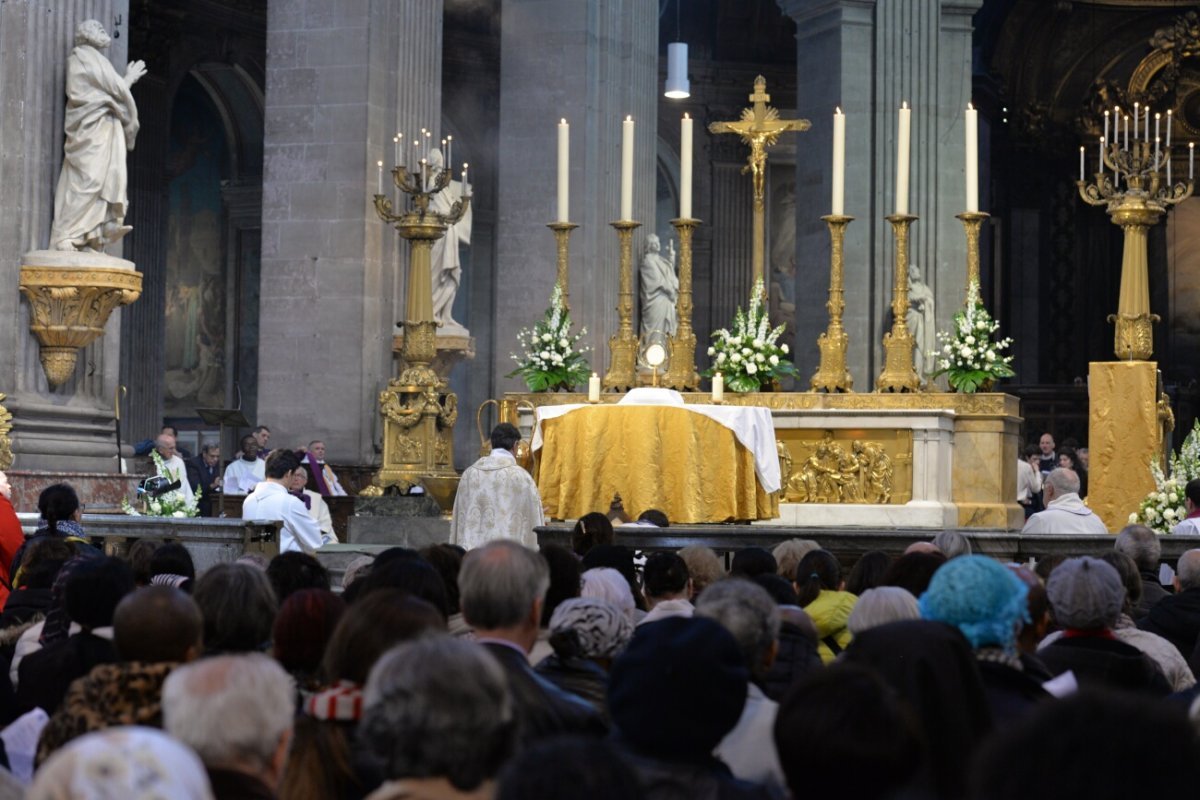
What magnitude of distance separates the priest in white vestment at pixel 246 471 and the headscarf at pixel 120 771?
51.0 ft

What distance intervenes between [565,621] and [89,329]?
29.7ft

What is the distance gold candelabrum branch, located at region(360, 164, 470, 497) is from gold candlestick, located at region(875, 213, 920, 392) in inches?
145

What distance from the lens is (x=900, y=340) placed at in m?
16.6

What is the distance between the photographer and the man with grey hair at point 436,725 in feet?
10.3

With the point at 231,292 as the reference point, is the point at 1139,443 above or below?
below

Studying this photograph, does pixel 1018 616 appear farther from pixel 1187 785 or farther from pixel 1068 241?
pixel 1068 241

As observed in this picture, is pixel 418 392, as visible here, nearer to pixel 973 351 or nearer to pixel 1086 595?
pixel 973 351

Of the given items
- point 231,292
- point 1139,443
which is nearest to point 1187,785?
point 1139,443

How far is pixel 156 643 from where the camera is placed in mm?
4184

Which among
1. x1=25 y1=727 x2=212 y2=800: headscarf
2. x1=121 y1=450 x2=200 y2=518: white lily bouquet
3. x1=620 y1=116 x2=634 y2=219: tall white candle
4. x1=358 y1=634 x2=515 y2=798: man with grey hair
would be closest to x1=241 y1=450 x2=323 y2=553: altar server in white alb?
x1=121 y1=450 x2=200 y2=518: white lily bouquet

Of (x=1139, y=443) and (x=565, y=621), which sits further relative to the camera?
(x=1139, y=443)

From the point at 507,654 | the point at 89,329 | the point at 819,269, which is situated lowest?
the point at 507,654

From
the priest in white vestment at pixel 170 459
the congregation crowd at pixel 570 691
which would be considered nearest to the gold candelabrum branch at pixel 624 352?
the priest in white vestment at pixel 170 459

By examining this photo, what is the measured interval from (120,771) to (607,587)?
13.4 feet
